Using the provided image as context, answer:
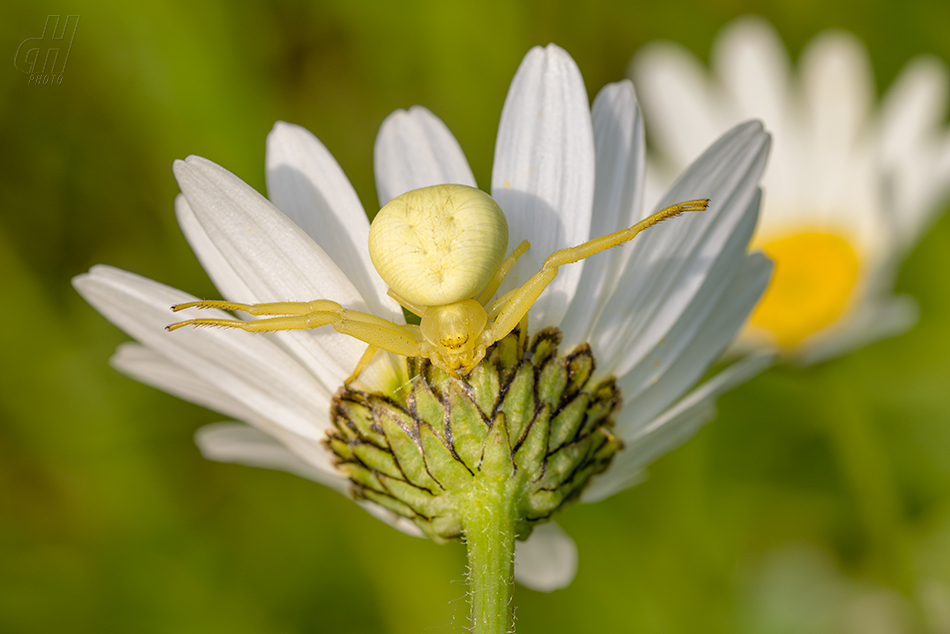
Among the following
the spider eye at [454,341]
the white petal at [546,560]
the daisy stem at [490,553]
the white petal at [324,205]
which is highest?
the white petal at [324,205]

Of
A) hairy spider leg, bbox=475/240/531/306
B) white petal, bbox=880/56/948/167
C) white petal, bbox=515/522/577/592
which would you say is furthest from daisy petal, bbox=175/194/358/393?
white petal, bbox=880/56/948/167

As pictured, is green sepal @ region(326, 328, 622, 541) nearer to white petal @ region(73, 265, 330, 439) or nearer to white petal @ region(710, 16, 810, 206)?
white petal @ region(73, 265, 330, 439)

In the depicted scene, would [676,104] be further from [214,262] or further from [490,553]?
[490,553]

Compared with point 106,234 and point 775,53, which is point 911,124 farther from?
point 106,234

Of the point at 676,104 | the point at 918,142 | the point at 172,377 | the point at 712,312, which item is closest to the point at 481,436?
the point at 712,312

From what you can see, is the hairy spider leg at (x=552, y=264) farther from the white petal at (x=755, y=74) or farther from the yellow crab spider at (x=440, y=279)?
the white petal at (x=755, y=74)

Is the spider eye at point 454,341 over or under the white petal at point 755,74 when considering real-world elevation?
under

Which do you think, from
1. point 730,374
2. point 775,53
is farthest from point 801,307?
point 730,374

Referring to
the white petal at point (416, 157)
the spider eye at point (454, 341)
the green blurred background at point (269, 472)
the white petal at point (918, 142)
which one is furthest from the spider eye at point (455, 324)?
the white petal at point (918, 142)
